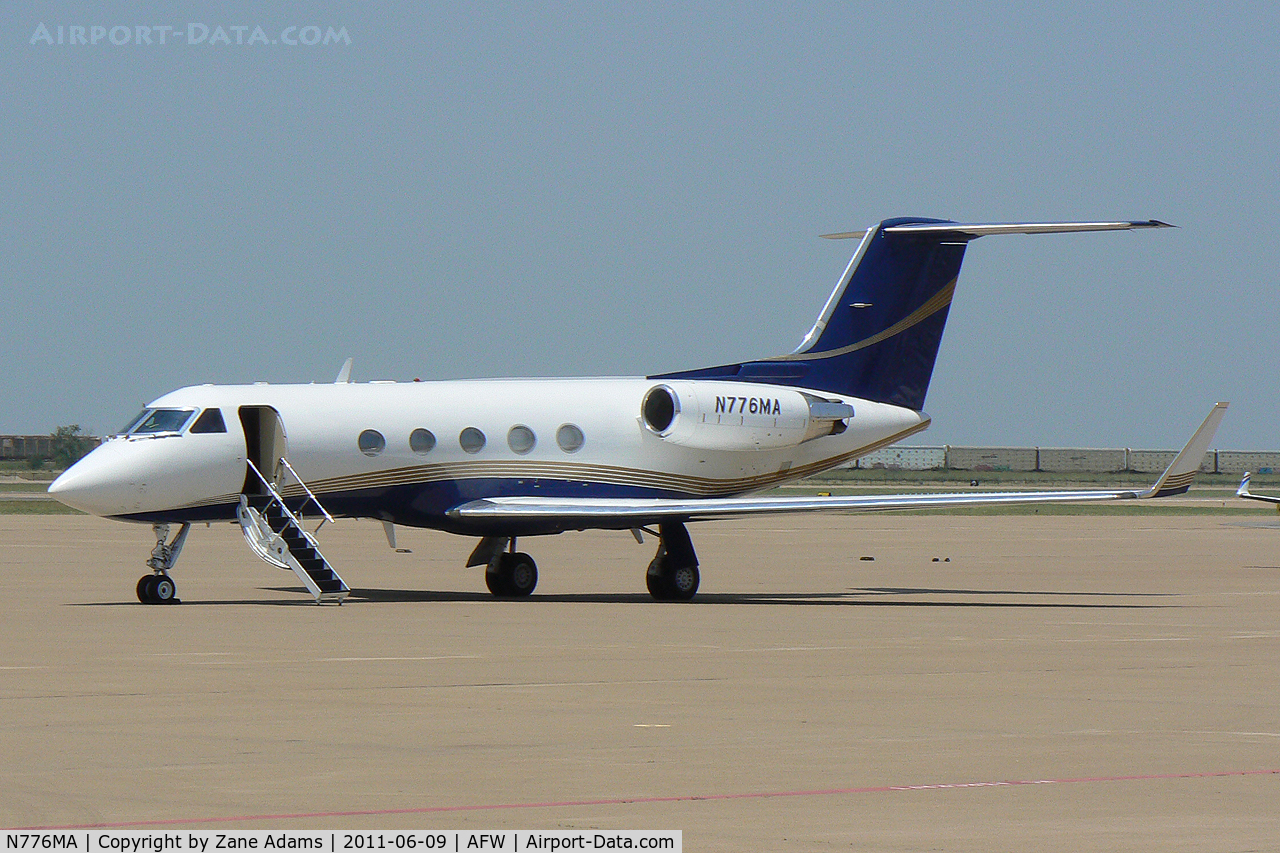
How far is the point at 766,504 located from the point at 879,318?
6044mm

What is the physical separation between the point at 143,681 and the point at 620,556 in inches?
1067

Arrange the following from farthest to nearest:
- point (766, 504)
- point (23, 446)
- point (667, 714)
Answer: point (23, 446) < point (766, 504) < point (667, 714)

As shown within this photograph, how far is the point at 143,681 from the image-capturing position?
15.5 m

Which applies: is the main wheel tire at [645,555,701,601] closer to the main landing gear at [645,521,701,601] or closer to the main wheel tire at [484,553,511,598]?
the main landing gear at [645,521,701,601]

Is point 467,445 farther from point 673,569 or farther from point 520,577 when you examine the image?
point 673,569

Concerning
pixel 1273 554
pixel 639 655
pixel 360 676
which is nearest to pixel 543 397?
pixel 639 655

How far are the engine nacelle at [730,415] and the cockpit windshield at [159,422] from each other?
23.5ft

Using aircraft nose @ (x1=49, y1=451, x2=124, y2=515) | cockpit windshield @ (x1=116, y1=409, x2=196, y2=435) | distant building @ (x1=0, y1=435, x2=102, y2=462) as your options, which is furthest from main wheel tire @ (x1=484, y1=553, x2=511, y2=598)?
distant building @ (x1=0, y1=435, x2=102, y2=462)

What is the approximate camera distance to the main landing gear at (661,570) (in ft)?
91.0

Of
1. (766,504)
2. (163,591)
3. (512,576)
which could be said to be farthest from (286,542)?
(766,504)

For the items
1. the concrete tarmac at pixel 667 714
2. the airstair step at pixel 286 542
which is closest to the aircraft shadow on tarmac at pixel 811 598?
the concrete tarmac at pixel 667 714

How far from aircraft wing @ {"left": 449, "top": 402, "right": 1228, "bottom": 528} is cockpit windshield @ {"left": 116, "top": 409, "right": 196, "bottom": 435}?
415 cm

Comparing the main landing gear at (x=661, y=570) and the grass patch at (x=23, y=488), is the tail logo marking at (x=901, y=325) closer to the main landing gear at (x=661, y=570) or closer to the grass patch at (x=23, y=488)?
the main landing gear at (x=661, y=570)

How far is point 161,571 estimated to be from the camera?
1013 inches
